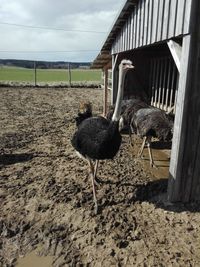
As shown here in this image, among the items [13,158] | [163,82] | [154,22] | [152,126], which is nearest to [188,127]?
[152,126]

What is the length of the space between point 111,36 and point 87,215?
5973 millimetres

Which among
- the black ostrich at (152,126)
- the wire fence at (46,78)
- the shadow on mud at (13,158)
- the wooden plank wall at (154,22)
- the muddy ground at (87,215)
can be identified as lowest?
the muddy ground at (87,215)

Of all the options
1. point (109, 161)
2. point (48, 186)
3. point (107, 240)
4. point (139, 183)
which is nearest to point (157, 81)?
point (109, 161)

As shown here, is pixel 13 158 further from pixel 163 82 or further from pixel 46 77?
pixel 46 77

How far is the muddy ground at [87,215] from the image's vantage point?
12.7ft

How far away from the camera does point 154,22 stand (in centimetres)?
551

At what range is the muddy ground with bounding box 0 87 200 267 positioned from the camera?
3.88 m

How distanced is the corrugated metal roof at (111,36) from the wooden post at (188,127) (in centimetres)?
283

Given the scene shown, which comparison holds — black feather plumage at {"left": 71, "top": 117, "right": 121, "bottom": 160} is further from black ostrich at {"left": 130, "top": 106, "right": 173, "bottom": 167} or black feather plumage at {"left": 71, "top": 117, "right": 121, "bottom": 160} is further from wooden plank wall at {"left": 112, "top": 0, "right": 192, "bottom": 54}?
wooden plank wall at {"left": 112, "top": 0, "right": 192, "bottom": 54}

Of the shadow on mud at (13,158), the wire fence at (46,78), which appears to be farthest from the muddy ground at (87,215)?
the wire fence at (46,78)

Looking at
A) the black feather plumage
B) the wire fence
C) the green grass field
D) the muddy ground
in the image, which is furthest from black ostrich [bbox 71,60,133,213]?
the green grass field

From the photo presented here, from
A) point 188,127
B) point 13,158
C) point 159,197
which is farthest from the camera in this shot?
point 13,158

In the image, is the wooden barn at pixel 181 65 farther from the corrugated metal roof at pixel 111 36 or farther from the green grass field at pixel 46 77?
the green grass field at pixel 46 77

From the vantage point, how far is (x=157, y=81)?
10.3 meters
